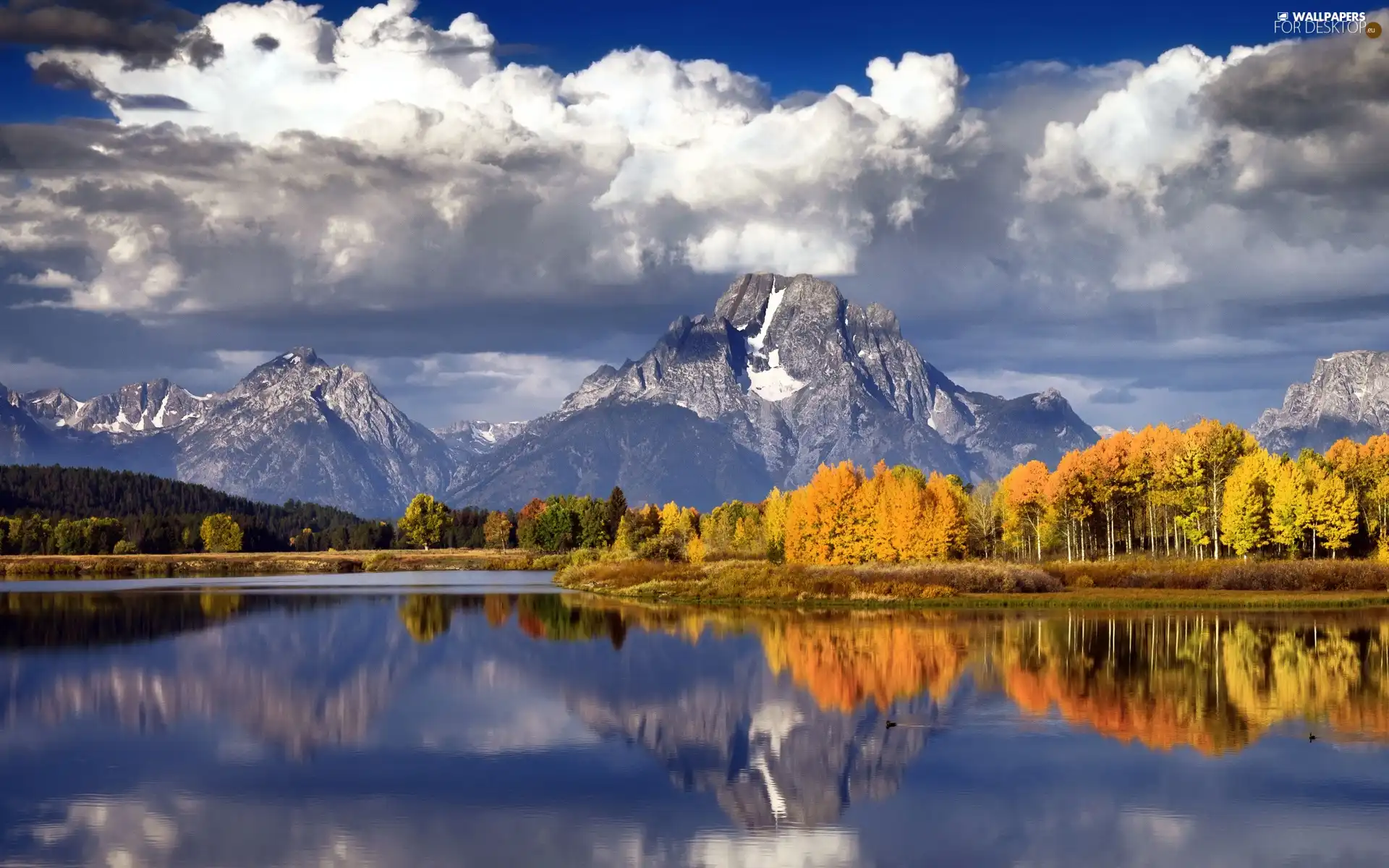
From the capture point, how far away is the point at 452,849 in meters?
27.9

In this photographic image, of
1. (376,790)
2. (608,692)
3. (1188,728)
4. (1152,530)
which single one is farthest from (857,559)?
(376,790)

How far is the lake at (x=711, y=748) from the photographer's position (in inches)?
1129

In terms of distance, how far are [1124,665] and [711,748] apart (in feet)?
82.2

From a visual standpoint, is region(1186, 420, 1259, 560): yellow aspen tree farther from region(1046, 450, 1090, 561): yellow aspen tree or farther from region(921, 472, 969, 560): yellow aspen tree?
region(921, 472, 969, 560): yellow aspen tree

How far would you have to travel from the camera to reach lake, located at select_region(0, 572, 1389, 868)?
28.7 metres

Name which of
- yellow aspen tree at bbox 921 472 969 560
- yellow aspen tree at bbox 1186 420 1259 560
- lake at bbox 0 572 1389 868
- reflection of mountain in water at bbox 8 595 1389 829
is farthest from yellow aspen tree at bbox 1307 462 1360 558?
lake at bbox 0 572 1389 868

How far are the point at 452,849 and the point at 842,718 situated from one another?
1980cm

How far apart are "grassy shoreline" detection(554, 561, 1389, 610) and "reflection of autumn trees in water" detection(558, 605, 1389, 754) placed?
26.9 feet

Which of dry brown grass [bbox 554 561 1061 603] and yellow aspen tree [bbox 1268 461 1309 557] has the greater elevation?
yellow aspen tree [bbox 1268 461 1309 557]

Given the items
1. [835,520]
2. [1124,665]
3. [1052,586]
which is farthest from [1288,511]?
[1124,665]

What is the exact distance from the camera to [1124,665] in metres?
57.7

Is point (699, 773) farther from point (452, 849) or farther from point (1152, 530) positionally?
point (1152, 530)

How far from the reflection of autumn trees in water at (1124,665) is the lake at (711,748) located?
269 mm

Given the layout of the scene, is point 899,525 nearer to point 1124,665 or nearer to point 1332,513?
point 1332,513
